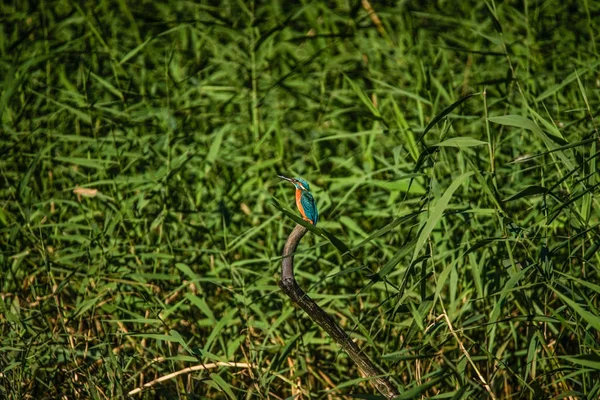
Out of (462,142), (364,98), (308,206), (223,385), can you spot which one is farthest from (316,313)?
(364,98)

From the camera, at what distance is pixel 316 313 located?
5.96ft

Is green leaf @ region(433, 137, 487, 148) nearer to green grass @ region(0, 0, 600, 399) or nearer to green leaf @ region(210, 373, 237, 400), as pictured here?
green grass @ region(0, 0, 600, 399)

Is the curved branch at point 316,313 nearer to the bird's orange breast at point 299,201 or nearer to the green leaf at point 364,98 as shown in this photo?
the bird's orange breast at point 299,201

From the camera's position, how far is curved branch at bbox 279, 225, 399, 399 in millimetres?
1750

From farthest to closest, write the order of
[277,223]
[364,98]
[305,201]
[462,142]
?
1. [277,223]
2. [364,98]
3. [462,142]
4. [305,201]

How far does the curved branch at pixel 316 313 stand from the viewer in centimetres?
175

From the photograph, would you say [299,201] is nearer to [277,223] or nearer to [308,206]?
[308,206]

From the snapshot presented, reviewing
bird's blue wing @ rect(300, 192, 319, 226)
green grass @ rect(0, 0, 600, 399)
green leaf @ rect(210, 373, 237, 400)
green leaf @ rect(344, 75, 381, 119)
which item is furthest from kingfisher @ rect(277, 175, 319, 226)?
green leaf @ rect(344, 75, 381, 119)

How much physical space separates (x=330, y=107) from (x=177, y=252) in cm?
110

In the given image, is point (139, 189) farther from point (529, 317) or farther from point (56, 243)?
point (529, 317)

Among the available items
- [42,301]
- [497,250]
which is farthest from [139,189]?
[497,250]

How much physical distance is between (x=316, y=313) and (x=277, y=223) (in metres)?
1.21

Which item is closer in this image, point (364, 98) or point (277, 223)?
point (364, 98)

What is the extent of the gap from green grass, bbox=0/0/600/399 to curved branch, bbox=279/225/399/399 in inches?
6.6
